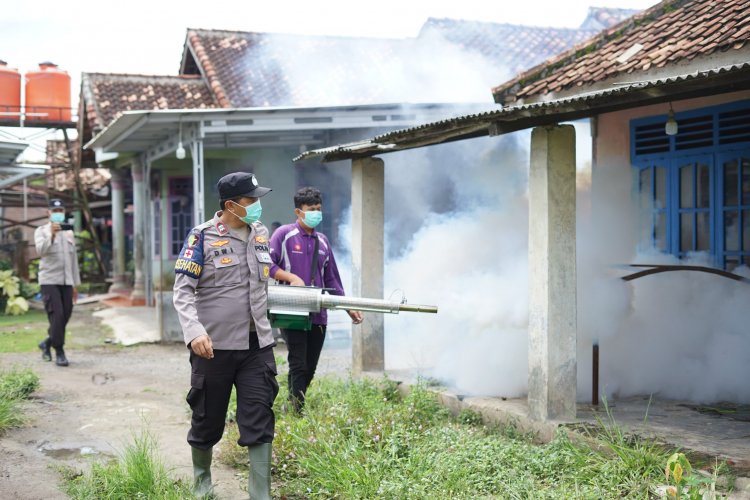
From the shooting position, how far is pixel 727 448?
17.0ft

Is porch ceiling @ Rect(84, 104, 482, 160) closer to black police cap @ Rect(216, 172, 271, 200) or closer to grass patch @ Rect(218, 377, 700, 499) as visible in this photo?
grass patch @ Rect(218, 377, 700, 499)

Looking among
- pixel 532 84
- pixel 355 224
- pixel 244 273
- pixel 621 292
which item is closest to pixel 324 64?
pixel 532 84

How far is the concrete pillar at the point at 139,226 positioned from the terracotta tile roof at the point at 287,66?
8.80ft

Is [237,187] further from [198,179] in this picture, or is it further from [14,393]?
[198,179]

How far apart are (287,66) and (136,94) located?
3627mm

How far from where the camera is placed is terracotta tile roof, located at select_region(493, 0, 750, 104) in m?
7.67

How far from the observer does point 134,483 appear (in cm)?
522

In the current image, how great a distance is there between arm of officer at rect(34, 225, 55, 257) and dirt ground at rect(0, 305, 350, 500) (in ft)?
5.10

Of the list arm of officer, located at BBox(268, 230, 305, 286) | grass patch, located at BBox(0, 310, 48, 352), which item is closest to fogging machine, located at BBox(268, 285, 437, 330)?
arm of officer, located at BBox(268, 230, 305, 286)

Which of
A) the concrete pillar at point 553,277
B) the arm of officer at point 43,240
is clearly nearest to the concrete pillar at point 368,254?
the concrete pillar at point 553,277

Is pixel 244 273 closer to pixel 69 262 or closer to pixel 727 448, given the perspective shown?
pixel 727 448

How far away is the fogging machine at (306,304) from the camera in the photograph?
5652 mm

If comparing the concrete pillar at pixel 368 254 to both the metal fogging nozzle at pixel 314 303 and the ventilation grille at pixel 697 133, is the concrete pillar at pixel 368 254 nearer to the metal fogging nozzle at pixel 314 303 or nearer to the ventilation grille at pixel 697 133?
the metal fogging nozzle at pixel 314 303

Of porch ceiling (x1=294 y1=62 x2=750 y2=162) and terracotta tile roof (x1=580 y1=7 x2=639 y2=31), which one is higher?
terracotta tile roof (x1=580 y1=7 x2=639 y2=31)
